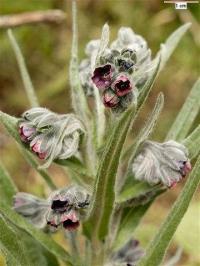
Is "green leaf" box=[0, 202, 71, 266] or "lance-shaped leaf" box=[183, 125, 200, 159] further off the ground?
"lance-shaped leaf" box=[183, 125, 200, 159]

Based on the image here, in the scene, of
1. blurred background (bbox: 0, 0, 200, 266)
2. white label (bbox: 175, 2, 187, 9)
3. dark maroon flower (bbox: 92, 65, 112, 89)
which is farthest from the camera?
blurred background (bbox: 0, 0, 200, 266)

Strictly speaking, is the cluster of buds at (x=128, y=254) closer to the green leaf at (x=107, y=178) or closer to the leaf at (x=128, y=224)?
the leaf at (x=128, y=224)

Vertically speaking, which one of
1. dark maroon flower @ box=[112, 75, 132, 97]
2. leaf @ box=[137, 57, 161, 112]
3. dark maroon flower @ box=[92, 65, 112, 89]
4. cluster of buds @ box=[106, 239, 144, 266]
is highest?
dark maroon flower @ box=[92, 65, 112, 89]

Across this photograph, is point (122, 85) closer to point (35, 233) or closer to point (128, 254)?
point (35, 233)

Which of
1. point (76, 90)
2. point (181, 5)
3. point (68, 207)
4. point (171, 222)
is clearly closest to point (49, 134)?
point (68, 207)

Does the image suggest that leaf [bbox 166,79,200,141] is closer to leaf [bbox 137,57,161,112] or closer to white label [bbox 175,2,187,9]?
leaf [bbox 137,57,161,112]

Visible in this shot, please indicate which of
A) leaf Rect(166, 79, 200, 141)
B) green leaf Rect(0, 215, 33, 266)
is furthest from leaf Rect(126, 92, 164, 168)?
green leaf Rect(0, 215, 33, 266)
